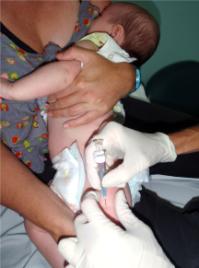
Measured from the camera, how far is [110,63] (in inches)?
47.4

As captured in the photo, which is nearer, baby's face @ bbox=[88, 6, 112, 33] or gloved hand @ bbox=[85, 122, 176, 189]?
gloved hand @ bbox=[85, 122, 176, 189]

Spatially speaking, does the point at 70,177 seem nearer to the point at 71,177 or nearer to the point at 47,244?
the point at 71,177

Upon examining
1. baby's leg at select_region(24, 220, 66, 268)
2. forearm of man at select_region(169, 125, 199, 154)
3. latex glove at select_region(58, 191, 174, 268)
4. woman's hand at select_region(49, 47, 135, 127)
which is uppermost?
woman's hand at select_region(49, 47, 135, 127)

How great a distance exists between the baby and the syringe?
9 centimetres

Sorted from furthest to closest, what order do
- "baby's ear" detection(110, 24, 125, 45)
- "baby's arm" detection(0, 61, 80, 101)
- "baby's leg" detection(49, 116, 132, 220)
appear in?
"baby's ear" detection(110, 24, 125, 45)
"baby's leg" detection(49, 116, 132, 220)
"baby's arm" detection(0, 61, 80, 101)

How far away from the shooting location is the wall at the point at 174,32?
7.91 feet

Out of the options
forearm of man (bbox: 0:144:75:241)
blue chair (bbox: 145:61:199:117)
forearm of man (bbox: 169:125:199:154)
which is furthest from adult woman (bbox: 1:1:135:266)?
blue chair (bbox: 145:61:199:117)

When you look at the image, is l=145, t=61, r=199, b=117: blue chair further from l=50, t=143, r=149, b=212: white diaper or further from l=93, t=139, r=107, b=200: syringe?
l=93, t=139, r=107, b=200: syringe

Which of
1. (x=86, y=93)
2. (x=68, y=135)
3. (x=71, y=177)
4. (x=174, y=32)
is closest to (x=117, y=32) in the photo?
(x=86, y=93)

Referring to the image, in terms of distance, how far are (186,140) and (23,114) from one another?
21.4 inches

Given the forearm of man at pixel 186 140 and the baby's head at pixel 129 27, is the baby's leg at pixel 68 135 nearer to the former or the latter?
the forearm of man at pixel 186 140

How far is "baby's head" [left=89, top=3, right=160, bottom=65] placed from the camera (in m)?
1.36

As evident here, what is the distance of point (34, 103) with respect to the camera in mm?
1226

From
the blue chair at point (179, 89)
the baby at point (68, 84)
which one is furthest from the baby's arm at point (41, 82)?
the blue chair at point (179, 89)
